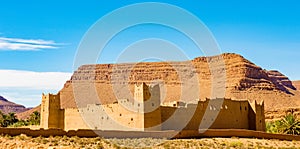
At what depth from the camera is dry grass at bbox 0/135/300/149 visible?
24.1 metres

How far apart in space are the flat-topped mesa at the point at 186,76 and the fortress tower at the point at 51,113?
2255 inches

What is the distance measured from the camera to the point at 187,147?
3086 cm

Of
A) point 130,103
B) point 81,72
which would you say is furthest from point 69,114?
point 81,72

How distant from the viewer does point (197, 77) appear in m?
118

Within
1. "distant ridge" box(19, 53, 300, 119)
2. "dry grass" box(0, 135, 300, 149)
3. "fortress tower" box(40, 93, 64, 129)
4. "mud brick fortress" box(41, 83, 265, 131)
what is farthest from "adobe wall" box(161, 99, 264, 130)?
"distant ridge" box(19, 53, 300, 119)

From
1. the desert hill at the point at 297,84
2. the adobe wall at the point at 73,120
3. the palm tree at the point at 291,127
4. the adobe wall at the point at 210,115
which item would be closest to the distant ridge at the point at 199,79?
the desert hill at the point at 297,84

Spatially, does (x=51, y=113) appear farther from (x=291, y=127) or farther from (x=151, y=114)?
(x=291, y=127)

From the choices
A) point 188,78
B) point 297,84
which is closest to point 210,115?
point 188,78

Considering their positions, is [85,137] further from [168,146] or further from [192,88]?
[192,88]

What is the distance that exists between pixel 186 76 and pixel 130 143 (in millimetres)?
87347

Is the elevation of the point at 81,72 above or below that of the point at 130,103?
above

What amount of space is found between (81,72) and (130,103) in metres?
79.0

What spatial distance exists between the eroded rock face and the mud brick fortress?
54.5 m

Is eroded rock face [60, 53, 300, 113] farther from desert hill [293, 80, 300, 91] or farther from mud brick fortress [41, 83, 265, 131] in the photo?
mud brick fortress [41, 83, 265, 131]
